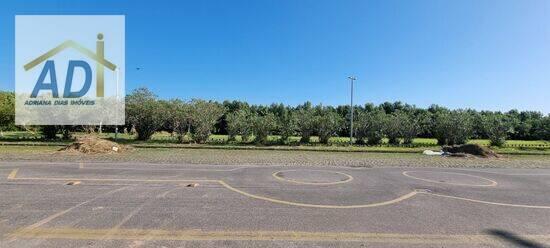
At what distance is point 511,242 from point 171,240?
5.10 metres

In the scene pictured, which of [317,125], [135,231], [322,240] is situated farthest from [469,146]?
[135,231]

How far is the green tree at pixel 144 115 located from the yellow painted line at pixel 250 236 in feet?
102

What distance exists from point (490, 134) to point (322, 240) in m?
39.1

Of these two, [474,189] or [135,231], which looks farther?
[474,189]

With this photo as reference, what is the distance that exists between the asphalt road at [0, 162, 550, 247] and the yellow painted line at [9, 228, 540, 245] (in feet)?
0.05

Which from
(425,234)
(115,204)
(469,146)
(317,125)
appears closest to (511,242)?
(425,234)

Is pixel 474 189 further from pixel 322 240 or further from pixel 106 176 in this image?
pixel 106 176

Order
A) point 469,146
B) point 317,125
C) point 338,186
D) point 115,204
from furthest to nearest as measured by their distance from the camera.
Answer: point 317,125, point 469,146, point 338,186, point 115,204

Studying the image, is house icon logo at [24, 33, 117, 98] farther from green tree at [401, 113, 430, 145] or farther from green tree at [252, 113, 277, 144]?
green tree at [401, 113, 430, 145]

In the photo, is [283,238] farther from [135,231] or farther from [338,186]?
[338,186]

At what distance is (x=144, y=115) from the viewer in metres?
35.4

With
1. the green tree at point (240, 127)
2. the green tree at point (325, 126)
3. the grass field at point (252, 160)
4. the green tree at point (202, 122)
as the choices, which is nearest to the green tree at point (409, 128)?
the green tree at point (325, 126)

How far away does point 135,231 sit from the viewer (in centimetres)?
538

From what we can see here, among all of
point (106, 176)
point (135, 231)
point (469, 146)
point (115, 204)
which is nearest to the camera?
point (135, 231)
